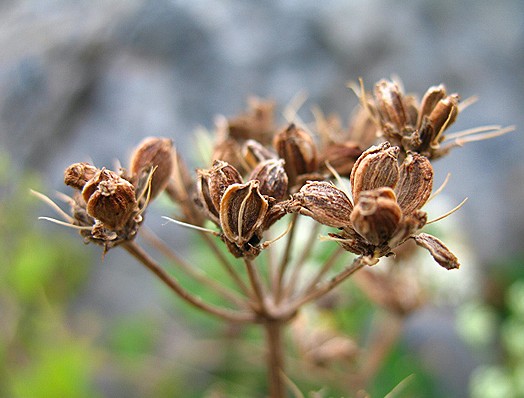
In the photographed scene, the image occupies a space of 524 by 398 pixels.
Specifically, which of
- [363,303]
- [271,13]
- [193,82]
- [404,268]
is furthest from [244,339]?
[271,13]

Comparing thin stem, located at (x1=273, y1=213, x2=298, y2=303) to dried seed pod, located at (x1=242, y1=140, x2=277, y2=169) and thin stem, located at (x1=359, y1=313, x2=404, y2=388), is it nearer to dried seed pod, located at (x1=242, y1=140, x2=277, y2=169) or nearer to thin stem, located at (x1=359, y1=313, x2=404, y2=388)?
dried seed pod, located at (x1=242, y1=140, x2=277, y2=169)

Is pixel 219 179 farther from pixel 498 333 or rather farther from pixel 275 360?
pixel 498 333

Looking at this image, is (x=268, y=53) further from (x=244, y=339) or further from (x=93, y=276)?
(x=244, y=339)

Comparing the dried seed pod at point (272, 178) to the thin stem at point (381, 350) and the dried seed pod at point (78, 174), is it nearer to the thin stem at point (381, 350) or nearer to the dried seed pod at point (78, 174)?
the dried seed pod at point (78, 174)

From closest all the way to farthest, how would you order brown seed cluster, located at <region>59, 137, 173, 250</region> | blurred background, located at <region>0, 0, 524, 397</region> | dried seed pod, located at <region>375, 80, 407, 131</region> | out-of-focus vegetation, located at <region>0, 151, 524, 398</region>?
brown seed cluster, located at <region>59, 137, 173, 250</region> < dried seed pod, located at <region>375, 80, 407, 131</region> < out-of-focus vegetation, located at <region>0, 151, 524, 398</region> < blurred background, located at <region>0, 0, 524, 397</region>

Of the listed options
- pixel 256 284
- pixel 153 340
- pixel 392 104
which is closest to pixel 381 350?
pixel 256 284

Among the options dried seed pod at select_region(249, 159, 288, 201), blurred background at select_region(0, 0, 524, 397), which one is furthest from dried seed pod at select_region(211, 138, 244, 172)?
blurred background at select_region(0, 0, 524, 397)

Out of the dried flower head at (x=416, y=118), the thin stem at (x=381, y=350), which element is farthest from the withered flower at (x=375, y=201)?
the thin stem at (x=381, y=350)

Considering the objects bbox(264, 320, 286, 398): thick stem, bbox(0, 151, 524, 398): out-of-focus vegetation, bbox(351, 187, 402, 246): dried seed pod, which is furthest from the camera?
bbox(0, 151, 524, 398): out-of-focus vegetation
